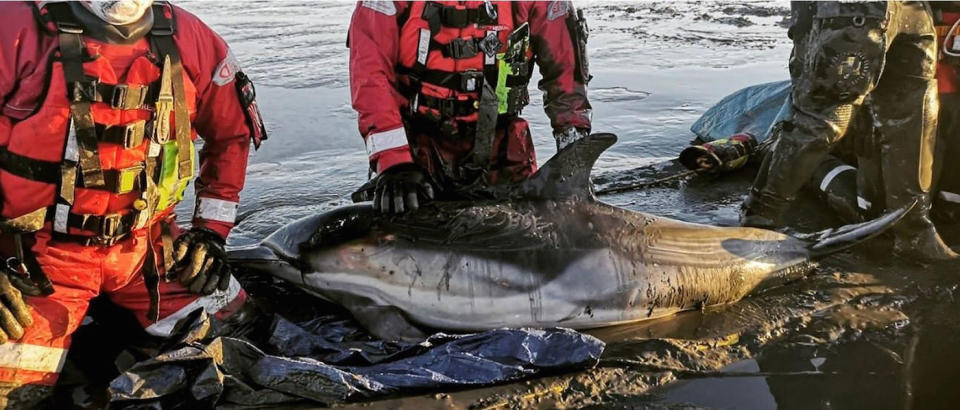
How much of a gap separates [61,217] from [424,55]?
2.23m

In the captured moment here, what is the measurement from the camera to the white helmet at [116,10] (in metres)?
3.06

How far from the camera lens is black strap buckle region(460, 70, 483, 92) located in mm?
4624

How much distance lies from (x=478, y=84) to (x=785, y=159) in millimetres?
2072

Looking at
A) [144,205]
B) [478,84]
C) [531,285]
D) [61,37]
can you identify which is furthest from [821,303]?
[61,37]

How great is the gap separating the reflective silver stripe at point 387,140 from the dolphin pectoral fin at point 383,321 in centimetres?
86

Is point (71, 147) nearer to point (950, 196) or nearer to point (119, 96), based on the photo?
point (119, 96)

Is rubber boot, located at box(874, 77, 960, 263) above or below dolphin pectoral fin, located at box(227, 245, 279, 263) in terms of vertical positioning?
above

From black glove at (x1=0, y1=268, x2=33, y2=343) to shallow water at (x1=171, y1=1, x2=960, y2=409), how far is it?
165 cm

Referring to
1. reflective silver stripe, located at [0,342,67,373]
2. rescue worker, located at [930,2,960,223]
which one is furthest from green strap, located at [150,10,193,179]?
rescue worker, located at [930,2,960,223]

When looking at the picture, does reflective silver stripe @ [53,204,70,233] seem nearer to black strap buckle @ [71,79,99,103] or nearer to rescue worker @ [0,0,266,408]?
rescue worker @ [0,0,266,408]

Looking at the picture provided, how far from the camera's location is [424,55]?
453 centimetres

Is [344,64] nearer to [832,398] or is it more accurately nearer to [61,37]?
[61,37]

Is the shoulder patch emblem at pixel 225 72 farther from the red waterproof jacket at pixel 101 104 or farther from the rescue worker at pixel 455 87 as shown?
the rescue worker at pixel 455 87

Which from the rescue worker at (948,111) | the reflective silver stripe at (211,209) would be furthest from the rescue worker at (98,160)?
the rescue worker at (948,111)
